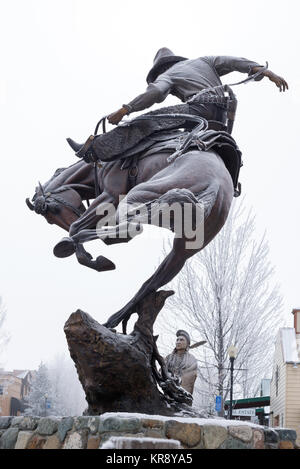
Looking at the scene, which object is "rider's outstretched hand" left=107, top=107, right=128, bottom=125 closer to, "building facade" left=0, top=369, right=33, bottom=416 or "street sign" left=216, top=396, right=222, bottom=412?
"street sign" left=216, top=396, right=222, bottom=412

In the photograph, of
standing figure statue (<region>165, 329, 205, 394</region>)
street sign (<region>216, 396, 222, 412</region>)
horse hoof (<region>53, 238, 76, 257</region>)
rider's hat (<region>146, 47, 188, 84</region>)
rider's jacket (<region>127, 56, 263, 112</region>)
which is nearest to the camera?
horse hoof (<region>53, 238, 76, 257</region>)

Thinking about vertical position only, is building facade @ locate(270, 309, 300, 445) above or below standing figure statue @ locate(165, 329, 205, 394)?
above

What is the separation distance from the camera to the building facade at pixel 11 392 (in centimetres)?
3747

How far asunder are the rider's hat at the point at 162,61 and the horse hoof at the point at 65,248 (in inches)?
95.6

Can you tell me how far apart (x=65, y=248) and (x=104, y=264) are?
0.37m

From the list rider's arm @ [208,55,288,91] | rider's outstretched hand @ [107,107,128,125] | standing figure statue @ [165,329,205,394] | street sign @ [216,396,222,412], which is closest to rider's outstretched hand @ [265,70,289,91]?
rider's arm @ [208,55,288,91]

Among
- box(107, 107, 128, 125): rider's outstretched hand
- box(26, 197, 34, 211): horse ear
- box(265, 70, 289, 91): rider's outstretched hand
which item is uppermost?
box(265, 70, 289, 91): rider's outstretched hand

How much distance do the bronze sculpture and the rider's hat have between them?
1 cm

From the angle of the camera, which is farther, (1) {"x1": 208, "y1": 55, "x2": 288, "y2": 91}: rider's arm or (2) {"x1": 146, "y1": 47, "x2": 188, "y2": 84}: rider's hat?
(2) {"x1": 146, "y1": 47, "x2": 188, "y2": 84}: rider's hat

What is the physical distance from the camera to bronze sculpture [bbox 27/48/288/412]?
16.0ft

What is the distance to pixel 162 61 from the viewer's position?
6332 mm

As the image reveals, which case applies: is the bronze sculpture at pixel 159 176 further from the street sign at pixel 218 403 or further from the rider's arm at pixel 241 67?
the street sign at pixel 218 403

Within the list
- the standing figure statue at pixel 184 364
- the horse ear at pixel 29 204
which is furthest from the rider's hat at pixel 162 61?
the standing figure statue at pixel 184 364

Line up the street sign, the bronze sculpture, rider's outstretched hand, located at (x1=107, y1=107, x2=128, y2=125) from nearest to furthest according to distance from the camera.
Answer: the bronze sculpture, rider's outstretched hand, located at (x1=107, y1=107, x2=128, y2=125), the street sign
